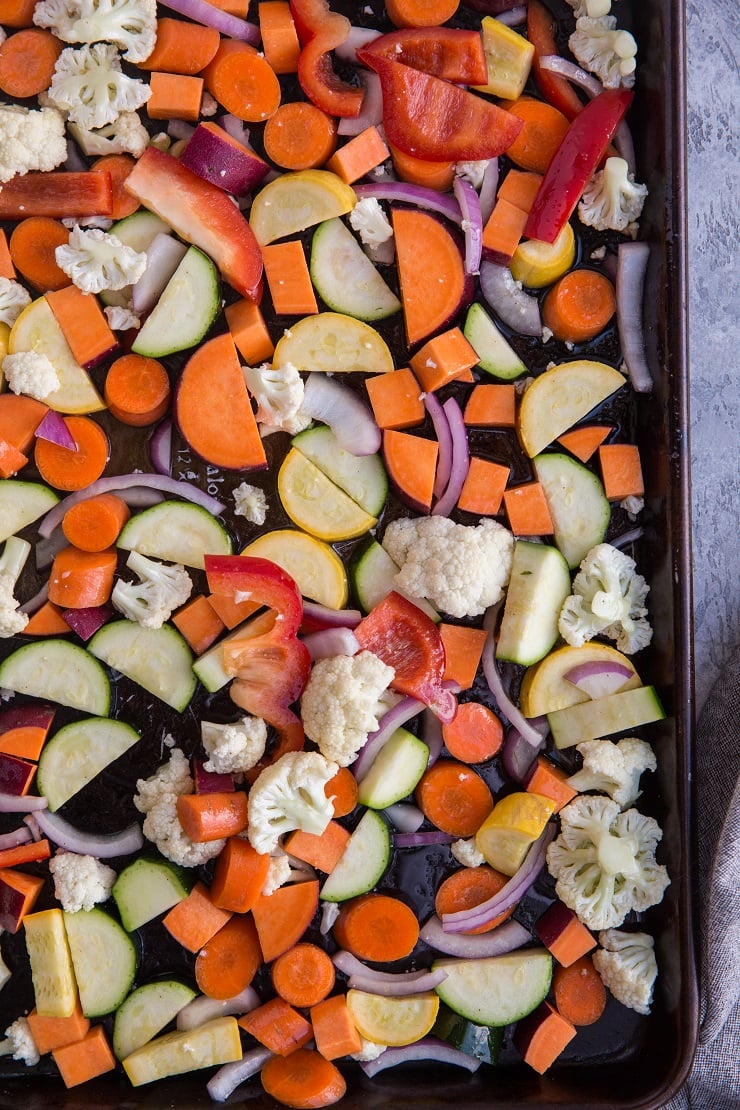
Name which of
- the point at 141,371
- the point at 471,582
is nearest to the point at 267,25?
the point at 141,371

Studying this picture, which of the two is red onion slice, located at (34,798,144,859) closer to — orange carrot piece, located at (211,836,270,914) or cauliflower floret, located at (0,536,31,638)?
orange carrot piece, located at (211,836,270,914)

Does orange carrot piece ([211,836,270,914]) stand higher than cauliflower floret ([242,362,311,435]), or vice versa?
cauliflower floret ([242,362,311,435])

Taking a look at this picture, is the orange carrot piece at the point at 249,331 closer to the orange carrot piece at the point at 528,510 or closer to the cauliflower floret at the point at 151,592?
the cauliflower floret at the point at 151,592

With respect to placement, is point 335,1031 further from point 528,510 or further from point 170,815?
point 528,510

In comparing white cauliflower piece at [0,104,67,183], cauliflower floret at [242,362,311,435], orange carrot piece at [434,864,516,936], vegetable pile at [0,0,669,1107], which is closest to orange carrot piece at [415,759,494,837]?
vegetable pile at [0,0,669,1107]

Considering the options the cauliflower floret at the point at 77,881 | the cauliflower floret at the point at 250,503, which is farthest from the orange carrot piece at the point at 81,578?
the cauliflower floret at the point at 77,881
